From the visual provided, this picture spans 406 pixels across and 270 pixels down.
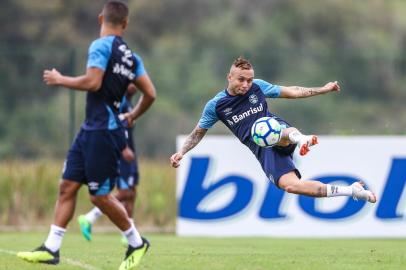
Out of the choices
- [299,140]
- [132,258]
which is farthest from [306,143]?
[132,258]

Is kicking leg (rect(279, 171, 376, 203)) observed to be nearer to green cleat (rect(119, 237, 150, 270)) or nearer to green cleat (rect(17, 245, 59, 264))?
green cleat (rect(119, 237, 150, 270))

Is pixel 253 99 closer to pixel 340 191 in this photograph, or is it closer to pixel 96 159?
pixel 340 191

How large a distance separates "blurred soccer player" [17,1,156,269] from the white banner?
7.83m

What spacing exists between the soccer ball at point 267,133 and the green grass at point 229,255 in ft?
4.01

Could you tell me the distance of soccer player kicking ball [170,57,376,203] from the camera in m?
11.8

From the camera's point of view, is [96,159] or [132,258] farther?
[132,258]

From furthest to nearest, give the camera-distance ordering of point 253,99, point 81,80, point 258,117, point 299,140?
1. point 253,99
2. point 258,117
3. point 299,140
4. point 81,80

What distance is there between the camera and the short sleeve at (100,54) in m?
10.3

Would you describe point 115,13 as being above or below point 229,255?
above

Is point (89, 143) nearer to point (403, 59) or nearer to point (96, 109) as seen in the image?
point (96, 109)

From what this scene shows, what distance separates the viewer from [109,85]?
10477mm

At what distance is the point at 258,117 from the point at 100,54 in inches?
93.3

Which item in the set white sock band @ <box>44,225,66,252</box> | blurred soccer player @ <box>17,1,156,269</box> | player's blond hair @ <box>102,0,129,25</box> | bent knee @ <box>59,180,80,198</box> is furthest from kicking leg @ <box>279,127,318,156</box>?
white sock band @ <box>44,225,66,252</box>

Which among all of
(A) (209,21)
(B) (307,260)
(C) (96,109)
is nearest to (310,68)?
(B) (307,260)
